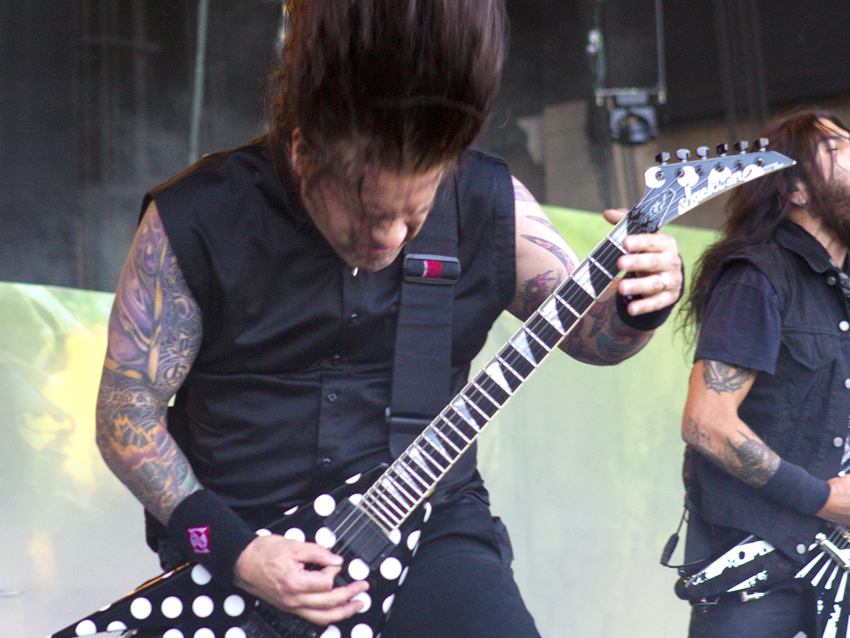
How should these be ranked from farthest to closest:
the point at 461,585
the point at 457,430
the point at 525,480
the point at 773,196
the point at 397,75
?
the point at 525,480 < the point at 773,196 < the point at 457,430 < the point at 461,585 < the point at 397,75

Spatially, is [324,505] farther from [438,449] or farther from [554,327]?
[554,327]

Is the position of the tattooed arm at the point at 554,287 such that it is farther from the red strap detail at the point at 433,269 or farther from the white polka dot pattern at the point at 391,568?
the white polka dot pattern at the point at 391,568

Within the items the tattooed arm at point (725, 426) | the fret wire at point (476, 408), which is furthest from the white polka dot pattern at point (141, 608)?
the tattooed arm at point (725, 426)

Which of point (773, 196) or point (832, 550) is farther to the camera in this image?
point (773, 196)

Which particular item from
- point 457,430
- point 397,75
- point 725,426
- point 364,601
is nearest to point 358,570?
point 364,601

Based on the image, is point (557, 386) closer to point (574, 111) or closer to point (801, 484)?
point (801, 484)

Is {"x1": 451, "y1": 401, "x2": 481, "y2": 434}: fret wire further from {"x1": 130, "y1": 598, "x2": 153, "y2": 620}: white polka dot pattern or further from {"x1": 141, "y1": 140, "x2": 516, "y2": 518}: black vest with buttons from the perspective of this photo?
{"x1": 130, "y1": 598, "x2": 153, "y2": 620}: white polka dot pattern

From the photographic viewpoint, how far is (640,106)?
13.8 ft

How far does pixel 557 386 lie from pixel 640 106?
5.51 ft

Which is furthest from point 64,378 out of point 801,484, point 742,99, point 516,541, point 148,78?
point 742,99

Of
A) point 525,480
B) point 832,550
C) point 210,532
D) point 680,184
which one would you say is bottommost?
point 525,480

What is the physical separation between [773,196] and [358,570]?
156 centimetres

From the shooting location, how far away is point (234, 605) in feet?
4.39

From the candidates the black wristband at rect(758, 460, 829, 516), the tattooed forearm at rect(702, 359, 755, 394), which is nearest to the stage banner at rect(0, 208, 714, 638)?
the tattooed forearm at rect(702, 359, 755, 394)
